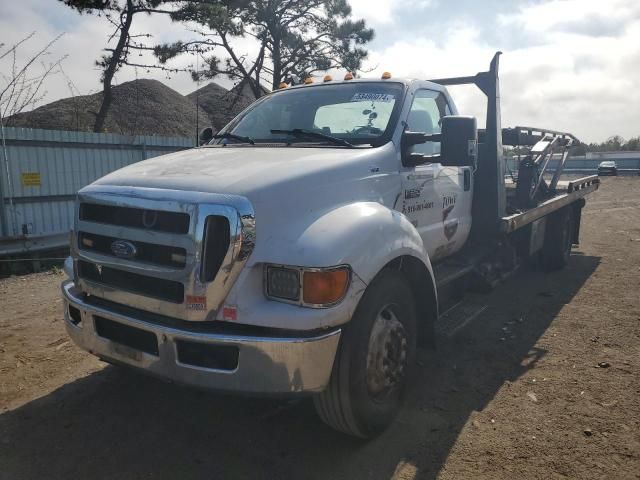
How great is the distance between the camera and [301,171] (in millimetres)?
2869

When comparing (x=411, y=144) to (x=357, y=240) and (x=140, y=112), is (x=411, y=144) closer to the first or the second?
(x=357, y=240)

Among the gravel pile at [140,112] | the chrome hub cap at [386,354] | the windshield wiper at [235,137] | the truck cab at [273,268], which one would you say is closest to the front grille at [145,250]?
the truck cab at [273,268]

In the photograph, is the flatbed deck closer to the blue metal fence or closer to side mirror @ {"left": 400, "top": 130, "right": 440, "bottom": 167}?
side mirror @ {"left": 400, "top": 130, "right": 440, "bottom": 167}

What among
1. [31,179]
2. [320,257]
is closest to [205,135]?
[320,257]

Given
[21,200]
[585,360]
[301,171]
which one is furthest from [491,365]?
[21,200]

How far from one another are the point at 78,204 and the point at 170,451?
5.06 ft

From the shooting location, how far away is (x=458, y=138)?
3.46 meters

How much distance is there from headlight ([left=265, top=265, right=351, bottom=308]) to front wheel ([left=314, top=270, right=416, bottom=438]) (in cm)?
28

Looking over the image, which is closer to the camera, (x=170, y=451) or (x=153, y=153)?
(x=170, y=451)

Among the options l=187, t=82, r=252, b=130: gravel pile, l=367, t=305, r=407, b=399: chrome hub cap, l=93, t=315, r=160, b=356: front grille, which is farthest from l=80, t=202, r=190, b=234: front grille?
l=187, t=82, r=252, b=130: gravel pile

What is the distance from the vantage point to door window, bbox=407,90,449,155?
3.87 metres

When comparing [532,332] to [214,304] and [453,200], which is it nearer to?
[453,200]

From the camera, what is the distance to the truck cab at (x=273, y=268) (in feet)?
8.08

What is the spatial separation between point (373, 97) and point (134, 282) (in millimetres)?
2186
